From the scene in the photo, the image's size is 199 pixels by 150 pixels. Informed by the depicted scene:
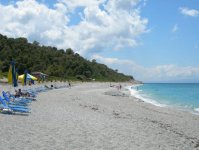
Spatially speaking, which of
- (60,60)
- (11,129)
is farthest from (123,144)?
(60,60)

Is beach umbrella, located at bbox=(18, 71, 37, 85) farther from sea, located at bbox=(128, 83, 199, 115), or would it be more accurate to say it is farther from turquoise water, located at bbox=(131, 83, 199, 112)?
turquoise water, located at bbox=(131, 83, 199, 112)

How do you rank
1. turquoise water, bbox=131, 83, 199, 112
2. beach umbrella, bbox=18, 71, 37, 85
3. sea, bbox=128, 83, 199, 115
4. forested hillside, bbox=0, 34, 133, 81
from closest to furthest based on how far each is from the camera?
beach umbrella, bbox=18, 71, 37, 85 → sea, bbox=128, 83, 199, 115 → turquoise water, bbox=131, 83, 199, 112 → forested hillside, bbox=0, 34, 133, 81

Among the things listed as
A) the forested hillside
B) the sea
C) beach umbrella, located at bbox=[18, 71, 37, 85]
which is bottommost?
the sea

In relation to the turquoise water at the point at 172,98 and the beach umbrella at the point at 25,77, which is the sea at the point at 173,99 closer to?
the turquoise water at the point at 172,98

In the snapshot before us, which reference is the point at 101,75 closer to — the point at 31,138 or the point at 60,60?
the point at 60,60

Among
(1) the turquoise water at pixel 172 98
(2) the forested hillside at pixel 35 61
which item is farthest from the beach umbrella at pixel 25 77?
(2) the forested hillside at pixel 35 61

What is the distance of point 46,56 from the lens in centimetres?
11894

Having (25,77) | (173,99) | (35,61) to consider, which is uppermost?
(35,61)

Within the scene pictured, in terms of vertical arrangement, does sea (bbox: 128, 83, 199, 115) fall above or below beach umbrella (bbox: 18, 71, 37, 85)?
below

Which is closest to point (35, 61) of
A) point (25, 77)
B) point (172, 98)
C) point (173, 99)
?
point (172, 98)

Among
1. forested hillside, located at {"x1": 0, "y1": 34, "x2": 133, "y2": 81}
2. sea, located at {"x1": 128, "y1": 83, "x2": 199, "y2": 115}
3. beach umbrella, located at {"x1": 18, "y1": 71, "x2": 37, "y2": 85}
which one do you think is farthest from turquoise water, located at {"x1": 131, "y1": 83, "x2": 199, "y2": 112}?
forested hillside, located at {"x1": 0, "y1": 34, "x2": 133, "y2": 81}

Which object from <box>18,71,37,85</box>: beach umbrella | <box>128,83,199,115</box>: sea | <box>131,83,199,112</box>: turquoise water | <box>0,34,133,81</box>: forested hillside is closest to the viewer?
<box>18,71,37,85</box>: beach umbrella

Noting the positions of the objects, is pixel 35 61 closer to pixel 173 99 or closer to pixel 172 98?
pixel 172 98

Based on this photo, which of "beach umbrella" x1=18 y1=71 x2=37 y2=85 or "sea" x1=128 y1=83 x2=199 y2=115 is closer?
"beach umbrella" x1=18 y1=71 x2=37 y2=85
